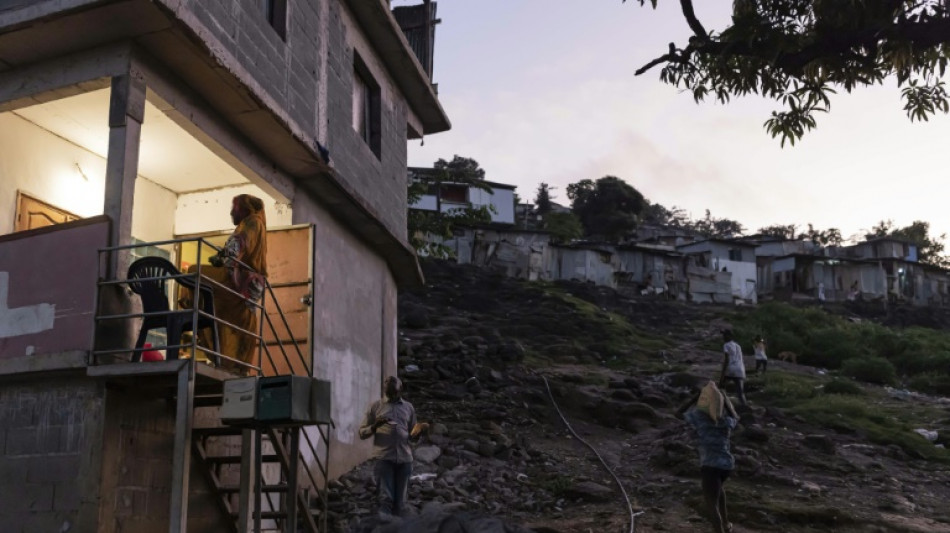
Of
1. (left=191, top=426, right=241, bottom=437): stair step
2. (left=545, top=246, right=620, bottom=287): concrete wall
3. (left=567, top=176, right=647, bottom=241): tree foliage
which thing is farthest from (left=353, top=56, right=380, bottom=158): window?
(left=567, top=176, right=647, bottom=241): tree foliage

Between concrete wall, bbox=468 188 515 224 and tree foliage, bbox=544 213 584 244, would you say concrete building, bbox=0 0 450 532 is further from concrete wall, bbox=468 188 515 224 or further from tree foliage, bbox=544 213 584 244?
tree foliage, bbox=544 213 584 244

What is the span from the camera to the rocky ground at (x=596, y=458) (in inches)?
484

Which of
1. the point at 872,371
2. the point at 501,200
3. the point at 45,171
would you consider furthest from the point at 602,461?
the point at 501,200

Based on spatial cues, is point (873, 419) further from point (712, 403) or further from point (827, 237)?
point (827, 237)

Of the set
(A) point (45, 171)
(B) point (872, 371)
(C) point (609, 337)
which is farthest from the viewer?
(C) point (609, 337)

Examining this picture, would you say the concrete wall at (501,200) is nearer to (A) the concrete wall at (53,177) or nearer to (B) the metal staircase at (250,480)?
(A) the concrete wall at (53,177)

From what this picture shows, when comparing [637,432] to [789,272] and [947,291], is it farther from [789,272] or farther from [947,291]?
[947,291]

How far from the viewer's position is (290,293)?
37.6 ft

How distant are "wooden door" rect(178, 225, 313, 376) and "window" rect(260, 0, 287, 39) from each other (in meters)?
2.49

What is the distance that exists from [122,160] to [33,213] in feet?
9.06

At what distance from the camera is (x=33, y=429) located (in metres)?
8.29

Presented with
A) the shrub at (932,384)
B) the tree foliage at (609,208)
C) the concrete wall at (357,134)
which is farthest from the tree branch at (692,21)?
the tree foliage at (609,208)

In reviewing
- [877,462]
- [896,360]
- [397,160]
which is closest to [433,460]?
[397,160]

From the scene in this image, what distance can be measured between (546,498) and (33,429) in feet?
23.7
